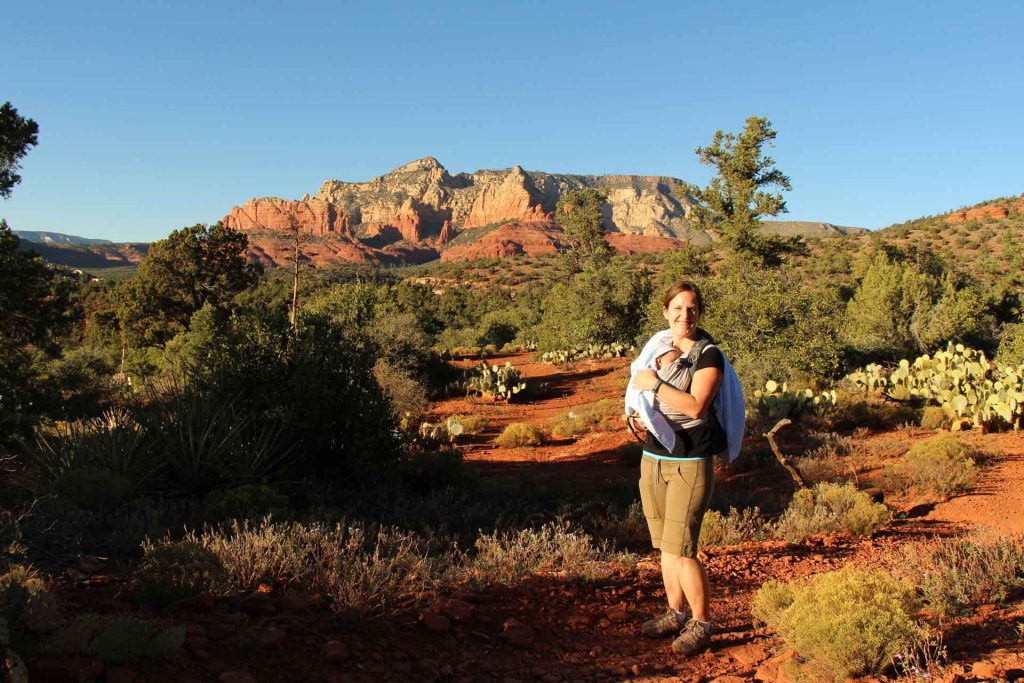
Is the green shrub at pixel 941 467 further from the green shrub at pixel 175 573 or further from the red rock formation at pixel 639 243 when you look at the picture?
the red rock formation at pixel 639 243

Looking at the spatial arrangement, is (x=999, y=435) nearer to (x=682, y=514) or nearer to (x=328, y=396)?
(x=682, y=514)

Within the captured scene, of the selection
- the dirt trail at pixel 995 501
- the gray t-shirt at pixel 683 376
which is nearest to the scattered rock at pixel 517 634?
the gray t-shirt at pixel 683 376

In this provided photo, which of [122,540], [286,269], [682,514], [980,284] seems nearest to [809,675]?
[682,514]

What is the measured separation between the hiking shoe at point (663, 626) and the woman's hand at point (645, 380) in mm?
1286

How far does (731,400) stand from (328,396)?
523cm

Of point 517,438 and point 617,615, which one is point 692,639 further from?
point 517,438

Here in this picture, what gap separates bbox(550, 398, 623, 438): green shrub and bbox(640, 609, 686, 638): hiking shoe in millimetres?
8771

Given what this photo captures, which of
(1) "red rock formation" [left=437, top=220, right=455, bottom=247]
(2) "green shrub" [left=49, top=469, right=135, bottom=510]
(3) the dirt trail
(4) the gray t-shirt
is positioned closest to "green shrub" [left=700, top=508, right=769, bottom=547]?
(3) the dirt trail

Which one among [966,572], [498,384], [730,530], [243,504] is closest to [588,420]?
[498,384]

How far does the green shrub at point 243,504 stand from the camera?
5.04 metres

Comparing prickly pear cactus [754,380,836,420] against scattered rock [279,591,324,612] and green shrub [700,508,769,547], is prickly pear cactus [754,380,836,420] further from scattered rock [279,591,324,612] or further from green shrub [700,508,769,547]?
scattered rock [279,591,324,612]

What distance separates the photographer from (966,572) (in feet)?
13.4

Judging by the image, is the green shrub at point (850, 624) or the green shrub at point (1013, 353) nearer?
the green shrub at point (850, 624)

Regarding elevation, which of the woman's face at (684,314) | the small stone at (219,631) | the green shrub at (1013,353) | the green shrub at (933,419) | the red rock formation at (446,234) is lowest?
the small stone at (219,631)
